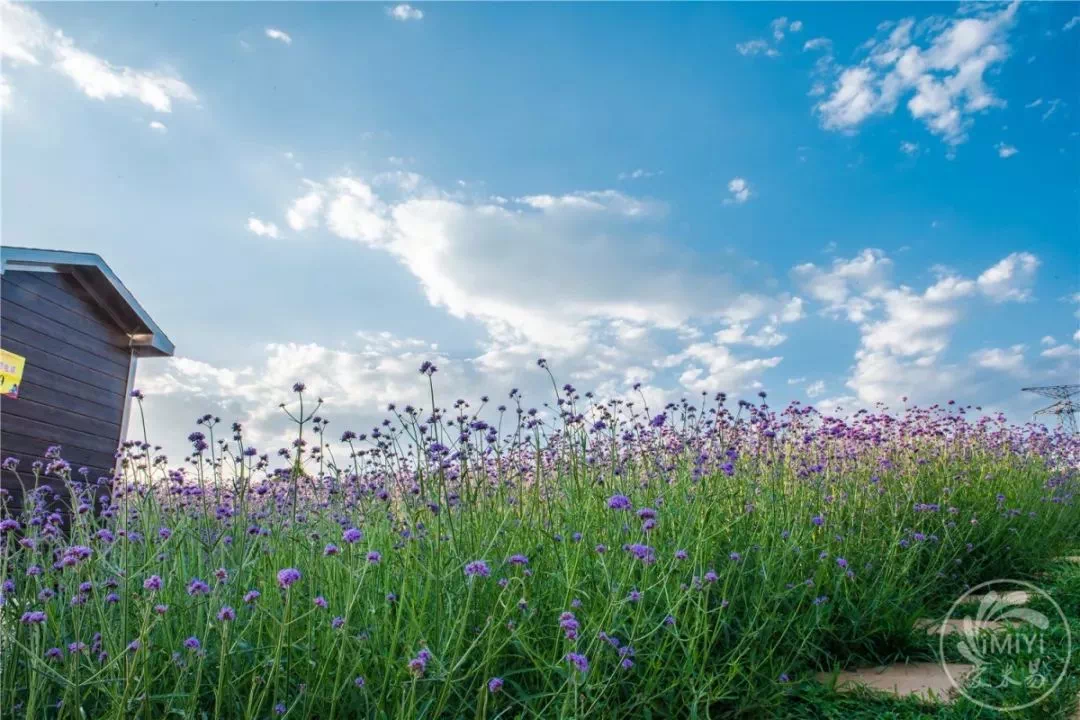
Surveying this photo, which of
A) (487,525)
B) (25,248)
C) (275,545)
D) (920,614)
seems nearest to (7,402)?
(25,248)

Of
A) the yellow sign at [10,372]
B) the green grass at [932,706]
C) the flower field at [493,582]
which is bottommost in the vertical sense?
the green grass at [932,706]

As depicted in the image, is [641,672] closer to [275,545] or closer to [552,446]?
[275,545]

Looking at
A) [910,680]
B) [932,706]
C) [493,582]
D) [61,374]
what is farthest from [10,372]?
[932,706]

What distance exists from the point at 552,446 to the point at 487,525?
155 cm

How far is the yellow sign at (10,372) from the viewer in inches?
357

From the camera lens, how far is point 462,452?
3.62m

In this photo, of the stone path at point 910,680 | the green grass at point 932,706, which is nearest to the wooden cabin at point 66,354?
the green grass at point 932,706

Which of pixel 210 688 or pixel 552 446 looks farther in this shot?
pixel 552 446

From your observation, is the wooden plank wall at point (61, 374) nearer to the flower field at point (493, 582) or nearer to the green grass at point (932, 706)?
the flower field at point (493, 582)

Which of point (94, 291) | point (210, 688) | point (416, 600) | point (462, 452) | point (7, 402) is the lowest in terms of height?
point (210, 688)

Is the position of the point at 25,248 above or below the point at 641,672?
above

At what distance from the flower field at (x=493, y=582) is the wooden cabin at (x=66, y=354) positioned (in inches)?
245

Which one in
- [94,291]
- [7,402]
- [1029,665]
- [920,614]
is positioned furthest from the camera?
[94,291]

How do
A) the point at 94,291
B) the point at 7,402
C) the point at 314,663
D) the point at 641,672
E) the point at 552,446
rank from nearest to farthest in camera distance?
the point at 314,663 < the point at 641,672 < the point at 552,446 < the point at 7,402 < the point at 94,291
